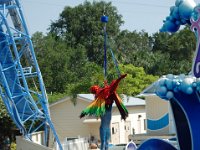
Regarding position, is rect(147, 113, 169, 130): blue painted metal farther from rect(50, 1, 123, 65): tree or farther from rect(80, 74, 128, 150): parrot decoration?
rect(50, 1, 123, 65): tree

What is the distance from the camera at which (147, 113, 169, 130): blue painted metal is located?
27.3 meters

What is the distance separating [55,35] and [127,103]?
115 feet

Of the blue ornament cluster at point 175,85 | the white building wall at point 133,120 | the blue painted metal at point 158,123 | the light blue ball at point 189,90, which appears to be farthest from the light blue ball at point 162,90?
the white building wall at point 133,120

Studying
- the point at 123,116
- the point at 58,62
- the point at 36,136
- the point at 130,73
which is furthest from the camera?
the point at 58,62

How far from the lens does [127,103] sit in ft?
108

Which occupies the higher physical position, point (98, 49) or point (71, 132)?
point (98, 49)

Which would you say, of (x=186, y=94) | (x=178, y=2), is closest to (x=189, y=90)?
(x=186, y=94)

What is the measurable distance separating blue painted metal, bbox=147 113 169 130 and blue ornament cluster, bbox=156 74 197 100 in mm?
17931

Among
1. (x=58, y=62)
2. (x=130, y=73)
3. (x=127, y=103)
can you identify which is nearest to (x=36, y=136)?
(x=127, y=103)

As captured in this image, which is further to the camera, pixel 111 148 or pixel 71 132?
pixel 71 132

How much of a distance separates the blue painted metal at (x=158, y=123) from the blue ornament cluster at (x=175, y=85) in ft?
58.8

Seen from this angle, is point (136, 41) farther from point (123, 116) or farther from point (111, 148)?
point (123, 116)

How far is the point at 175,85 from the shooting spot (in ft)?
30.9

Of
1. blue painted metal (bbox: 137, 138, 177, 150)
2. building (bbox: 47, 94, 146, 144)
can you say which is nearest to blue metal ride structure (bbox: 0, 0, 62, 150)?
building (bbox: 47, 94, 146, 144)
